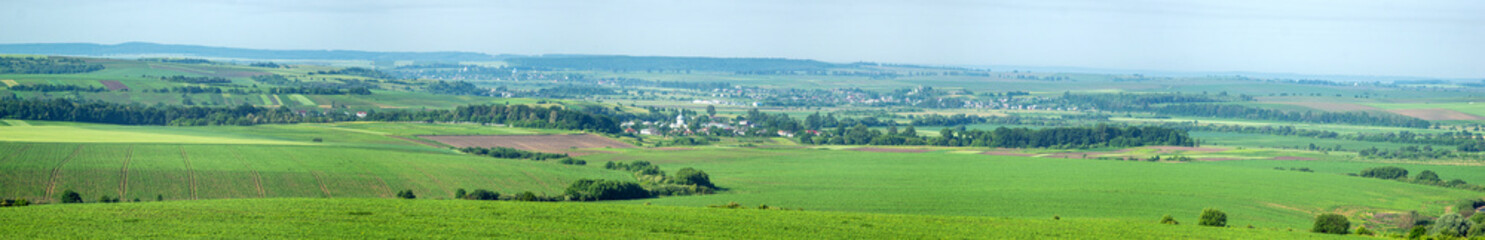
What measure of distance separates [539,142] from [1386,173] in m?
55.4

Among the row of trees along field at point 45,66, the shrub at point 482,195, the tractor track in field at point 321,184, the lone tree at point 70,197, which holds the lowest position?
the row of trees along field at point 45,66

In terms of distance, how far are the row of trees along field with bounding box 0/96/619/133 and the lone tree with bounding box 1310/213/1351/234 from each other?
69557 millimetres

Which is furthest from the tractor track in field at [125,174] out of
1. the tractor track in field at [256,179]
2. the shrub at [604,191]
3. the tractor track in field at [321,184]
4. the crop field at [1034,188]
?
the crop field at [1034,188]

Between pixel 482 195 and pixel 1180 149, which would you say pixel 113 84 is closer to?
pixel 482 195

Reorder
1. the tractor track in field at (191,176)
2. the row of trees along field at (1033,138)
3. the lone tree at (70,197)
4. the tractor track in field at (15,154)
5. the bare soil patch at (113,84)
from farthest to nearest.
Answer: the bare soil patch at (113,84)
the row of trees along field at (1033,138)
the tractor track in field at (15,154)
the tractor track in field at (191,176)
the lone tree at (70,197)

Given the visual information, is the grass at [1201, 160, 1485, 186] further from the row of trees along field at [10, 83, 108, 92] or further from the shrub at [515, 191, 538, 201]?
the row of trees along field at [10, 83, 108, 92]

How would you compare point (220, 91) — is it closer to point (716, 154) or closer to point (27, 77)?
point (27, 77)

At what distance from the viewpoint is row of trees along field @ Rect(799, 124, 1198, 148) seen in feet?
309

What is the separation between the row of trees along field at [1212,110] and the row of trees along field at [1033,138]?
47989 mm

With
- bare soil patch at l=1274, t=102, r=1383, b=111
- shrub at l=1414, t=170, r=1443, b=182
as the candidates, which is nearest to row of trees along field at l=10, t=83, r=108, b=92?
shrub at l=1414, t=170, r=1443, b=182

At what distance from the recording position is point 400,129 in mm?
89250

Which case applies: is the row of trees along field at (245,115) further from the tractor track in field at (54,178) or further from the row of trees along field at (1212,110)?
the row of trees along field at (1212,110)

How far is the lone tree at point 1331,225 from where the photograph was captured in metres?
37.9

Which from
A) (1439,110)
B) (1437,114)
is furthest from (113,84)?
(1439,110)
